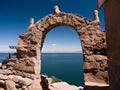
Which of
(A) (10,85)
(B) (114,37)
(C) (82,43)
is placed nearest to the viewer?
(B) (114,37)

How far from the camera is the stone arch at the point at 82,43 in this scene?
375 inches

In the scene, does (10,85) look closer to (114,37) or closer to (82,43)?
(82,43)

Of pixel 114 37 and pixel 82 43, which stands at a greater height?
pixel 82 43

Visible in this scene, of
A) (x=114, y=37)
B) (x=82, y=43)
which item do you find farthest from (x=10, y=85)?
(x=114, y=37)

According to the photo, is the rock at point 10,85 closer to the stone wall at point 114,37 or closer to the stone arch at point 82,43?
the stone arch at point 82,43

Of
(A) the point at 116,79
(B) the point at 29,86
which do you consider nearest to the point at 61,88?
(B) the point at 29,86

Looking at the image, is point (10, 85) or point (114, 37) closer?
point (114, 37)

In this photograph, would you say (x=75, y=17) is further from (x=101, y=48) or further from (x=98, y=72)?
(x=98, y=72)

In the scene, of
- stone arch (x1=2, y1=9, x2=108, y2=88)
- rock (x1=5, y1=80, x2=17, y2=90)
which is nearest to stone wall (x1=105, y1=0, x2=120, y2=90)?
stone arch (x1=2, y1=9, x2=108, y2=88)

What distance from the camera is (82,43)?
33.2ft

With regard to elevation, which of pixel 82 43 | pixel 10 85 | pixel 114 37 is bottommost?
pixel 10 85

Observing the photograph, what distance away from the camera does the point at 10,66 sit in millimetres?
11711

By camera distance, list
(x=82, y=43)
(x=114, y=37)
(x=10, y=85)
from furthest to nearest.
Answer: (x=82, y=43) < (x=10, y=85) < (x=114, y=37)

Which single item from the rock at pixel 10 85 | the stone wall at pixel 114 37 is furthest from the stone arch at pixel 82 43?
the stone wall at pixel 114 37
